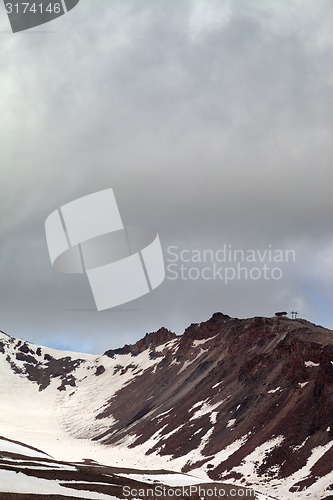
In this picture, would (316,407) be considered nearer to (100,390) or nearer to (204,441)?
(204,441)

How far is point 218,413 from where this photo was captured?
336ft

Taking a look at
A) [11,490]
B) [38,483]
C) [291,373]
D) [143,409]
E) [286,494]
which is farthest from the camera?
[143,409]

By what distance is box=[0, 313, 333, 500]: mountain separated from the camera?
2862 inches

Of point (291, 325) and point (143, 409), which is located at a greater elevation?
point (291, 325)

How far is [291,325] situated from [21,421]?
9712cm

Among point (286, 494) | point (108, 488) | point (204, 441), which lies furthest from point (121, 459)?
point (108, 488)

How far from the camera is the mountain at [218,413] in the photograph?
2862 inches

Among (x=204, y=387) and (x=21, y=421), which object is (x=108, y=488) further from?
(x=21, y=421)

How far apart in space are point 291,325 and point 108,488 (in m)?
102

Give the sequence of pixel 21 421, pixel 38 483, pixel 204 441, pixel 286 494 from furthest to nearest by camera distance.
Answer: pixel 21 421, pixel 204 441, pixel 286 494, pixel 38 483

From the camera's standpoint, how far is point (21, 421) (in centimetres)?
16562

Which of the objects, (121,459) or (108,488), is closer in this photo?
(108,488)

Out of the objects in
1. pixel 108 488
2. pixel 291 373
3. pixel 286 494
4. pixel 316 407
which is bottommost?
pixel 286 494

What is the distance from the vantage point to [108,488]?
45.3 m
